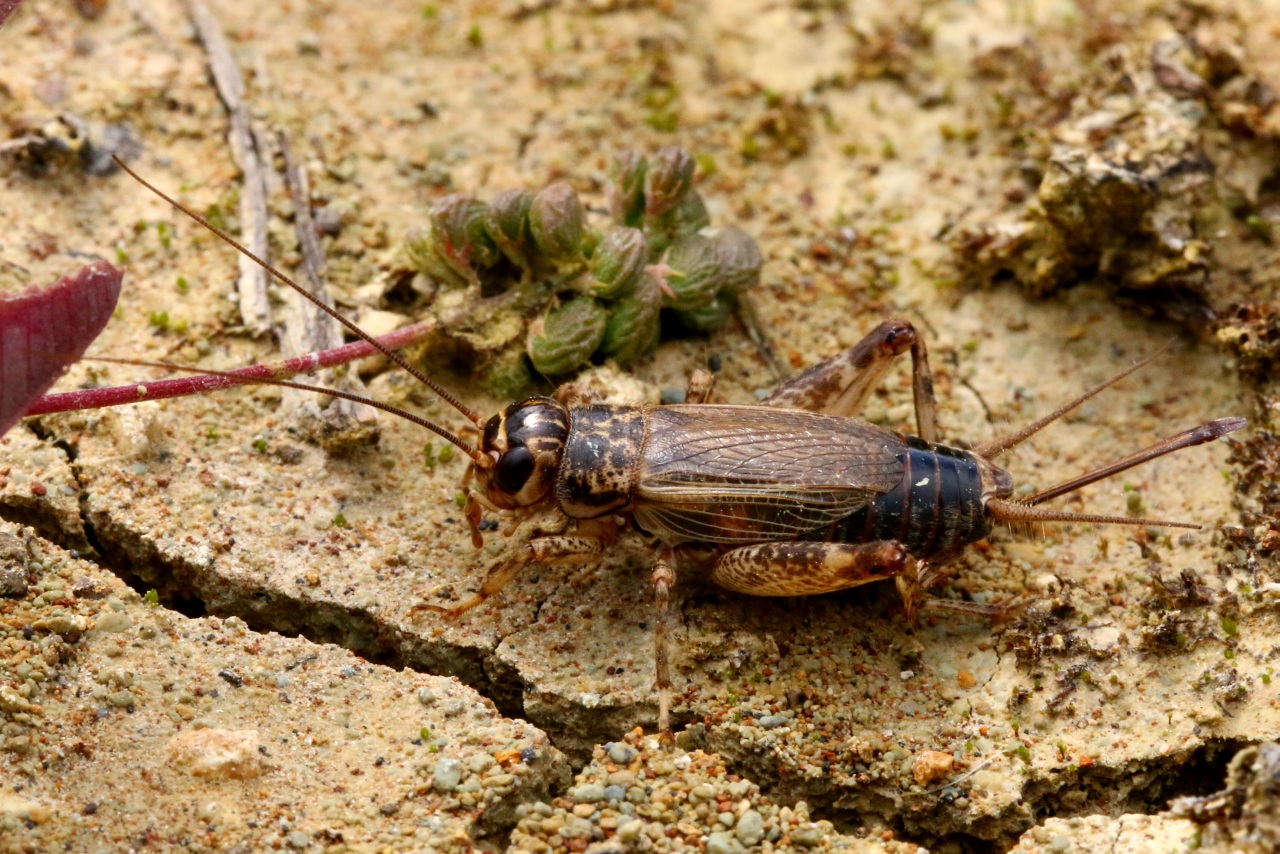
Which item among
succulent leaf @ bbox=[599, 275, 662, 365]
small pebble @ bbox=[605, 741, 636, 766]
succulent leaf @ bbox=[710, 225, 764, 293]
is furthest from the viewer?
succulent leaf @ bbox=[710, 225, 764, 293]

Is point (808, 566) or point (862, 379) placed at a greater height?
point (862, 379)

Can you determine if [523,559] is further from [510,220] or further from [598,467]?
[510,220]

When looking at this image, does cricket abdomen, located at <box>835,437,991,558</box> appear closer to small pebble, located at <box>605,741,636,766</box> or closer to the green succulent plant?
small pebble, located at <box>605,741,636,766</box>

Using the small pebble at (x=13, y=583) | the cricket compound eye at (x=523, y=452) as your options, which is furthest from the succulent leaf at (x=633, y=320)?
the small pebble at (x=13, y=583)

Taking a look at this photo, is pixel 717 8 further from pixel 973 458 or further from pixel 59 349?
pixel 59 349

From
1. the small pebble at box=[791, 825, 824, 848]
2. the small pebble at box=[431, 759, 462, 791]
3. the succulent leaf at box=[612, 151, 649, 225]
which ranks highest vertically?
the succulent leaf at box=[612, 151, 649, 225]

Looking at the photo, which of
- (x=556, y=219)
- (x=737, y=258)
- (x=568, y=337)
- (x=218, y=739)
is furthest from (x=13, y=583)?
(x=737, y=258)

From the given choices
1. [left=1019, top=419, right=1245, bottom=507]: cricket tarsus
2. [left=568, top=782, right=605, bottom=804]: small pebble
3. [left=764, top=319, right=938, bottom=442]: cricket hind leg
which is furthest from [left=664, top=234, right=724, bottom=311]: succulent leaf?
[left=568, top=782, right=605, bottom=804]: small pebble

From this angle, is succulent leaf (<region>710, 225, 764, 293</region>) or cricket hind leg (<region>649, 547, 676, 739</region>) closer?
cricket hind leg (<region>649, 547, 676, 739</region>)

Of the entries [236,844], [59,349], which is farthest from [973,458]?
[59,349]
